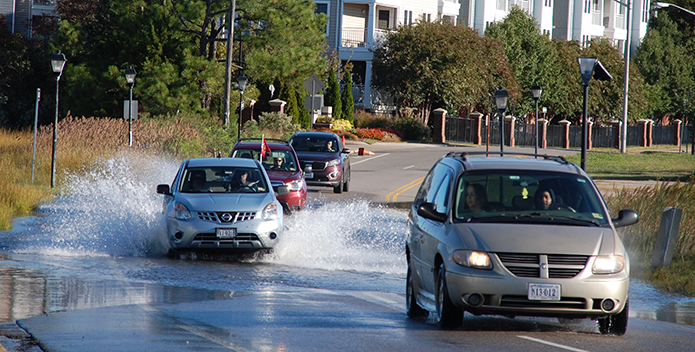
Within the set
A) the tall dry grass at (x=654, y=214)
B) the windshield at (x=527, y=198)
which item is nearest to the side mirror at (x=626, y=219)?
the windshield at (x=527, y=198)

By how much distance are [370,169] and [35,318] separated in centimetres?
2806

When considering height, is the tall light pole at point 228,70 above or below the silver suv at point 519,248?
above

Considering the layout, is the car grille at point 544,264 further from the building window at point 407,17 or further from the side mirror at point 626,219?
the building window at point 407,17

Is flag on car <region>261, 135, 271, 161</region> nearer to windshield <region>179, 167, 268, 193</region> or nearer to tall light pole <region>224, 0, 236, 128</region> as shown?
windshield <region>179, 167, 268, 193</region>

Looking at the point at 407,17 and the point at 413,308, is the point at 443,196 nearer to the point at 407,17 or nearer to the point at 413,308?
the point at 413,308

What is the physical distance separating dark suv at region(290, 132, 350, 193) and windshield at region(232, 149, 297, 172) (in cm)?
372

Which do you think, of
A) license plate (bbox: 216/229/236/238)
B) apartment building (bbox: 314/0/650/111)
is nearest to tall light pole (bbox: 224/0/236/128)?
license plate (bbox: 216/229/236/238)

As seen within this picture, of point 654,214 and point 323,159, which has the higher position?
point 323,159

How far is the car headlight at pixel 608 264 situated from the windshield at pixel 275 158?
13.3 meters

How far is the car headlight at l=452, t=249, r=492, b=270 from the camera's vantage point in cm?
802

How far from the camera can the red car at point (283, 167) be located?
19781 millimetres

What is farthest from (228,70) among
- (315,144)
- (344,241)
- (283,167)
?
(344,241)

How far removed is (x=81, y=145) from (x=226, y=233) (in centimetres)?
1582

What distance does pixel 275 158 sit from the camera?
843 inches
